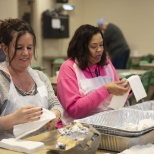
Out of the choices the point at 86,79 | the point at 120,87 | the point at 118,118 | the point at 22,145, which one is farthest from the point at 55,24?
the point at 22,145

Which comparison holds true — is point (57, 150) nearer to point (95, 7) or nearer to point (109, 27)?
point (109, 27)

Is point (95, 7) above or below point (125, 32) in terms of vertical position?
above

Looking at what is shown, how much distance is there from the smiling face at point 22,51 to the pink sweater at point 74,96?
49 centimetres

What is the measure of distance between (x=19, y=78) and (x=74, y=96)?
0.48 m

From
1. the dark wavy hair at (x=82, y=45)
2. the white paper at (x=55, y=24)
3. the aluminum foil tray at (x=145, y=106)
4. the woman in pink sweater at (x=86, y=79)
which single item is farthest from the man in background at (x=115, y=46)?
the aluminum foil tray at (x=145, y=106)

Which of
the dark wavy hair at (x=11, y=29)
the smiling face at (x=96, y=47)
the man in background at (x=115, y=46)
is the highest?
the dark wavy hair at (x=11, y=29)

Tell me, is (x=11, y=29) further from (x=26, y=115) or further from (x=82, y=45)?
(x=82, y=45)

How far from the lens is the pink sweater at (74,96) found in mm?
2412

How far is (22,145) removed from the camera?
1.55 meters

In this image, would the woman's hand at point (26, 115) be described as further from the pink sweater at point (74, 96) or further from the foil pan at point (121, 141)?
the pink sweater at point (74, 96)

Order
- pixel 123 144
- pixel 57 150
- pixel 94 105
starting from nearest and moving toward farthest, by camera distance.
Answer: pixel 57 150 → pixel 123 144 → pixel 94 105

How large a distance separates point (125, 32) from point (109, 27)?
Result: 1401 millimetres

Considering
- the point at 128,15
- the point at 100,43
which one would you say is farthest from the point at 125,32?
the point at 100,43

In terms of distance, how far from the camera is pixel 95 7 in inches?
365
